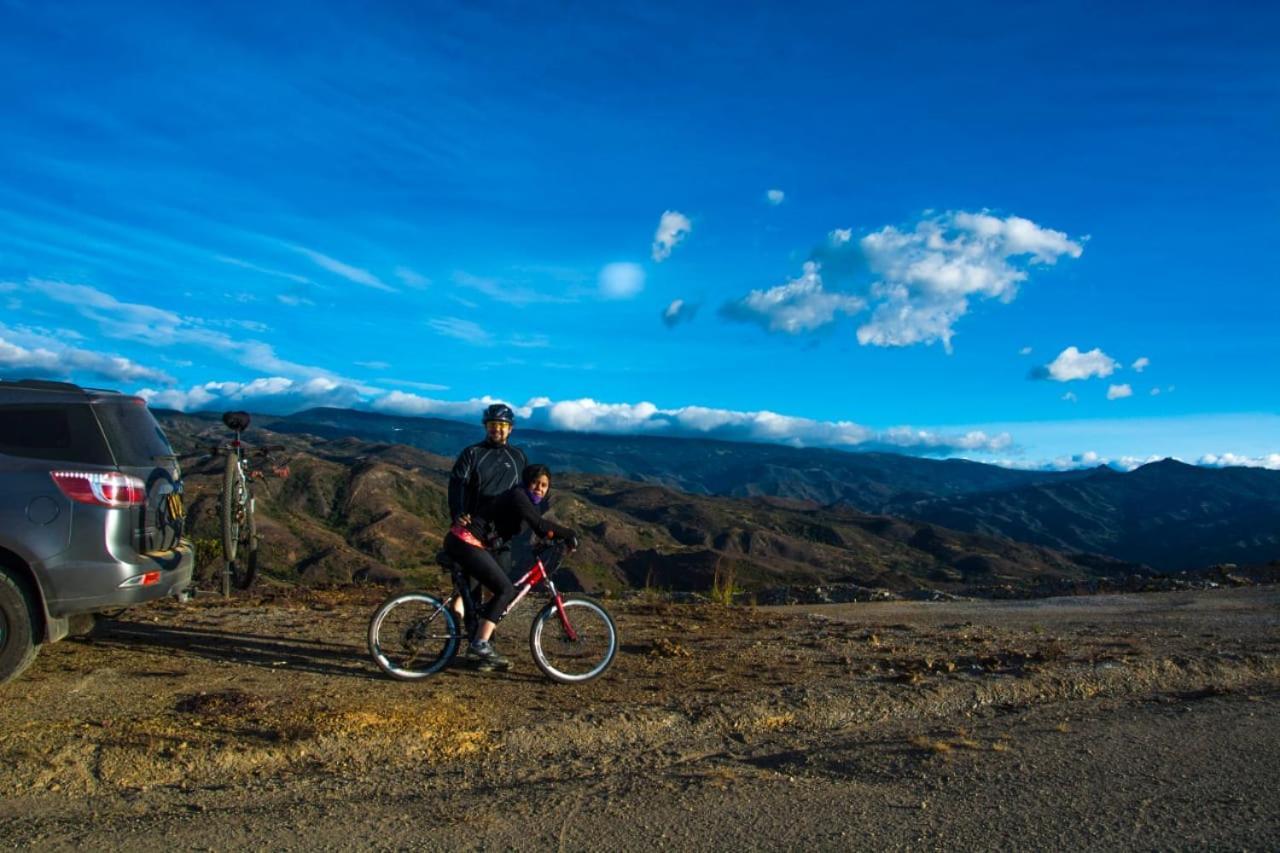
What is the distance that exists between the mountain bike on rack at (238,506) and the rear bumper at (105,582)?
3.62 meters

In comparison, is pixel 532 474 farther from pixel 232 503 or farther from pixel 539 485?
pixel 232 503

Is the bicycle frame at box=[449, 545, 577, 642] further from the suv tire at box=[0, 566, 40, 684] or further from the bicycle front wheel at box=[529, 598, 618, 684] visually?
the suv tire at box=[0, 566, 40, 684]

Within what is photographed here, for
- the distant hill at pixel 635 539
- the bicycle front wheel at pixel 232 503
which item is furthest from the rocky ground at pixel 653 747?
the distant hill at pixel 635 539

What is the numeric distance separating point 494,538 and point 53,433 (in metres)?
3.25

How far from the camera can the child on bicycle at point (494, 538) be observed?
23.8 feet

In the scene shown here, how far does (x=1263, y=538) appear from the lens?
597 ft

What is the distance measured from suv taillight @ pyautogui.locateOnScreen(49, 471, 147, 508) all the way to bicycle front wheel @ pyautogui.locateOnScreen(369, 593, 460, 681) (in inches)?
77.6

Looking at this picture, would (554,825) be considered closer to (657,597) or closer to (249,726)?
(249,726)

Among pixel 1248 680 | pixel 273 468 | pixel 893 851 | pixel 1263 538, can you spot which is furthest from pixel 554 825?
pixel 1263 538

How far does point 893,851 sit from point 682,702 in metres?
2.67

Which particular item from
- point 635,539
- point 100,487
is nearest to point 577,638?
point 100,487

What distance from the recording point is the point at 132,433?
22.6 feet

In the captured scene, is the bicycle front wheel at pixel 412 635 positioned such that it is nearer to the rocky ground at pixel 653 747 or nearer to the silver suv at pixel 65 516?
the rocky ground at pixel 653 747

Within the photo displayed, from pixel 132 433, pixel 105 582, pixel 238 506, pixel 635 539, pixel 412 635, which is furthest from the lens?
pixel 635 539
